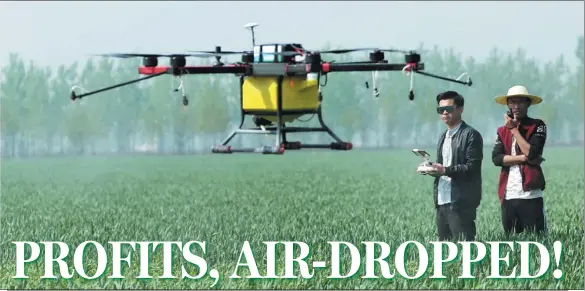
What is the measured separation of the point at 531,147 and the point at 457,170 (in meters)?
1.15

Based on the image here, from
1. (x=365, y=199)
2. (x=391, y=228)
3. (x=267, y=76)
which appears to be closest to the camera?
(x=267, y=76)

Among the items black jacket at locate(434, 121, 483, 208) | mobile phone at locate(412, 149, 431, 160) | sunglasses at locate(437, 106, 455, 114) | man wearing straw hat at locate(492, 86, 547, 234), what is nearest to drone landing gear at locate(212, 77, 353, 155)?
mobile phone at locate(412, 149, 431, 160)

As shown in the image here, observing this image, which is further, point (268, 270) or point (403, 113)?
point (403, 113)

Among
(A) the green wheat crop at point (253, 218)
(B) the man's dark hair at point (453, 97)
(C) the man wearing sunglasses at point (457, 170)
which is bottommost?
(A) the green wheat crop at point (253, 218)

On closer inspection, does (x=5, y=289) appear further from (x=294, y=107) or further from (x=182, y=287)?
(x=294, y=107)

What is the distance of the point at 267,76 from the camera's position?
10.6 m

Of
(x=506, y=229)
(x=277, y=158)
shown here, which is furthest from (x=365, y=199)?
(x=277, y=158)

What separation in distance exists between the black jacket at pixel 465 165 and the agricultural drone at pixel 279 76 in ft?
3.18

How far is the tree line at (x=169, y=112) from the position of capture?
8175 cm

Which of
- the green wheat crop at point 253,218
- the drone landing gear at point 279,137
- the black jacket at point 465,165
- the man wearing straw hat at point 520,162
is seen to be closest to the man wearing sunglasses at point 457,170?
the black jacket at point 465,165

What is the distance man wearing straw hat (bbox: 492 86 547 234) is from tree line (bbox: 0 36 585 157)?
6029 cm

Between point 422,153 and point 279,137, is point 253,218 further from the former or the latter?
point 422,153

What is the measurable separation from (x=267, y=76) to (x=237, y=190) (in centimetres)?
2024

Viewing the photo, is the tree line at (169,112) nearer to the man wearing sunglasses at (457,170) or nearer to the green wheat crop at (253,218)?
the green wheat crop at (253,218)
